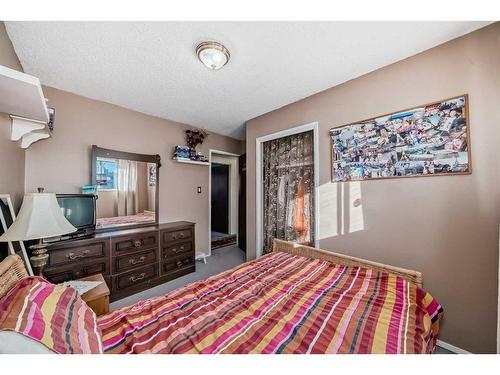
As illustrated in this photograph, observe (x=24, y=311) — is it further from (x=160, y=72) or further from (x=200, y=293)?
(x=160, y=72)

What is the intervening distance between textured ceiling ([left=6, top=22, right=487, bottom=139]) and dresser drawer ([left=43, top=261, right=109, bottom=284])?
188cm

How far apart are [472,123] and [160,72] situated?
2602mm

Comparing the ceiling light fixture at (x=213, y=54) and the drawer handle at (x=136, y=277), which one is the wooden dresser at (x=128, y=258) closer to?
the drawer handle at (x=136, y=277)

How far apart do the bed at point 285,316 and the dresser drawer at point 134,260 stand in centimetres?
133

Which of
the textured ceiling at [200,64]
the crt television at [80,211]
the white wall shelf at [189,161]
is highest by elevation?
the textured ceiling at [200,64]

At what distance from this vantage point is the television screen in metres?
2.07

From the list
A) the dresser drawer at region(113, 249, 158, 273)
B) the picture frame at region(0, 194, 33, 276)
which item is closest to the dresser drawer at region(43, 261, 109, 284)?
the dresser drawer at region(113, 249, 158, 273)

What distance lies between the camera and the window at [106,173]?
2438 mm

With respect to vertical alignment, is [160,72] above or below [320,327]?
above

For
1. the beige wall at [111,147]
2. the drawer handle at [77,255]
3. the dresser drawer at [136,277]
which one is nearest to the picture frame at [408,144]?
the beige wall at [111,147]

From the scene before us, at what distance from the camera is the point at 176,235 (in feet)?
9.13

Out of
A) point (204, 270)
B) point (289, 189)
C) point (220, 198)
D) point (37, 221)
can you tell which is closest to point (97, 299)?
point (37, 221)
